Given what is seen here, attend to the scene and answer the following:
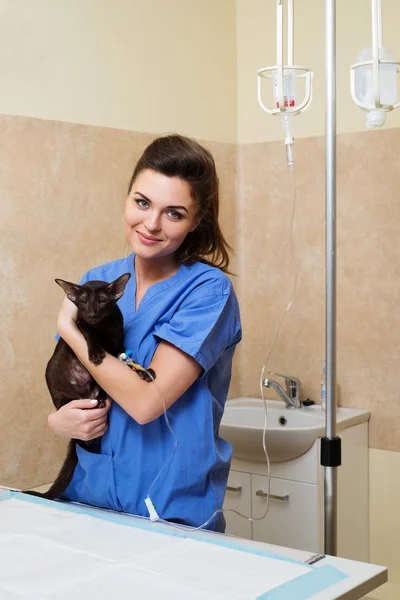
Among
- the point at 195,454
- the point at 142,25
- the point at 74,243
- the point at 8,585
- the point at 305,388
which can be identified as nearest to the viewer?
the point at 8,585

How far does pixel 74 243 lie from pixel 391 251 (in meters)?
1.06

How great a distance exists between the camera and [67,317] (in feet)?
5.11

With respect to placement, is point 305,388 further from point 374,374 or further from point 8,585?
point 8,585

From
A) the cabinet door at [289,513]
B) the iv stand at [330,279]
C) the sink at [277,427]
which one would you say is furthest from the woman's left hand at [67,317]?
the cabinet door at [289,513]

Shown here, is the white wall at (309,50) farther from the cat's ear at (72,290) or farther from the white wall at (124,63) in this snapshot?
the cat's ear at (72,290)

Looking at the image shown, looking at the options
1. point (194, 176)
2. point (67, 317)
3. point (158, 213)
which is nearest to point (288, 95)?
point (194, 176)

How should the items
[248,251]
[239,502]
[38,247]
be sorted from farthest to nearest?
[248,251] → [239,502] → [38,247]

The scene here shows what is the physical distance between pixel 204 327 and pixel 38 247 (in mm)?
926

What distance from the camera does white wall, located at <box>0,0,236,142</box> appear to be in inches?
85.4

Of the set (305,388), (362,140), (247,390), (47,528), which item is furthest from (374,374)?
(47,528)

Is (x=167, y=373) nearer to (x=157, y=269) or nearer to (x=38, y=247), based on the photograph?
(x=157, y=269)

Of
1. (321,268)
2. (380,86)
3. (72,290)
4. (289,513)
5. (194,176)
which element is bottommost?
(289,513)

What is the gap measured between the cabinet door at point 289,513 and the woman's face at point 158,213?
1.23 meters

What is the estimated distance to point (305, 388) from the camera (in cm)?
288
